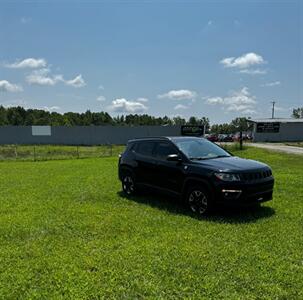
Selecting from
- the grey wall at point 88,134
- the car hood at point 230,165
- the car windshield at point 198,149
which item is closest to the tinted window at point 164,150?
the car windshield at point 198,149

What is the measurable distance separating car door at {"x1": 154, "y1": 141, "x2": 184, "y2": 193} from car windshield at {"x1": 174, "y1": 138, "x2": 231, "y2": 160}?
229mm

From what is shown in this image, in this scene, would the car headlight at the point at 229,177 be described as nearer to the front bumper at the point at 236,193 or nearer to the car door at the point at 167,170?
the front bumper at the point at 236,193

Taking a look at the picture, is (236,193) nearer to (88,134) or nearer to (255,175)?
(255,175)

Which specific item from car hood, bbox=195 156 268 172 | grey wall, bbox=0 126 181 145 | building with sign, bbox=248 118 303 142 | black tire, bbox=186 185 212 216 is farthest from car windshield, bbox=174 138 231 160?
building with sign, bbox=248 118 303 142

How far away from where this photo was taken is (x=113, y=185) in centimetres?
1216

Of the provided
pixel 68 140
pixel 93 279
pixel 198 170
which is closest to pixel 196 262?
pixel 93 279

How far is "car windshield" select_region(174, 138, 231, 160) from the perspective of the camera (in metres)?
8.44

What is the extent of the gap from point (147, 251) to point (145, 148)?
14.9ft

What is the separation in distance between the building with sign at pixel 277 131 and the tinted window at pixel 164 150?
156 ft

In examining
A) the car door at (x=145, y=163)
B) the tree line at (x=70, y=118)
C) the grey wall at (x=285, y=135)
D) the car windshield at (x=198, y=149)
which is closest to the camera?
the car windshield at (x=198, y=149)

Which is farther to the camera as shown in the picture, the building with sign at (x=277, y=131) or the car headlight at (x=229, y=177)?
the building with sign at (x=277, y=131)

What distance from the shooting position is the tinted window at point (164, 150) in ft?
28.9

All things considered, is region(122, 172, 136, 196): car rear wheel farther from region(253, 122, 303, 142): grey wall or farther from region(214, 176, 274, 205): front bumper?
region(253, 122, 303, 142): grey wall

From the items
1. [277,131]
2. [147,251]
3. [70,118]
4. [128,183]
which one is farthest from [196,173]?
[70,118]
